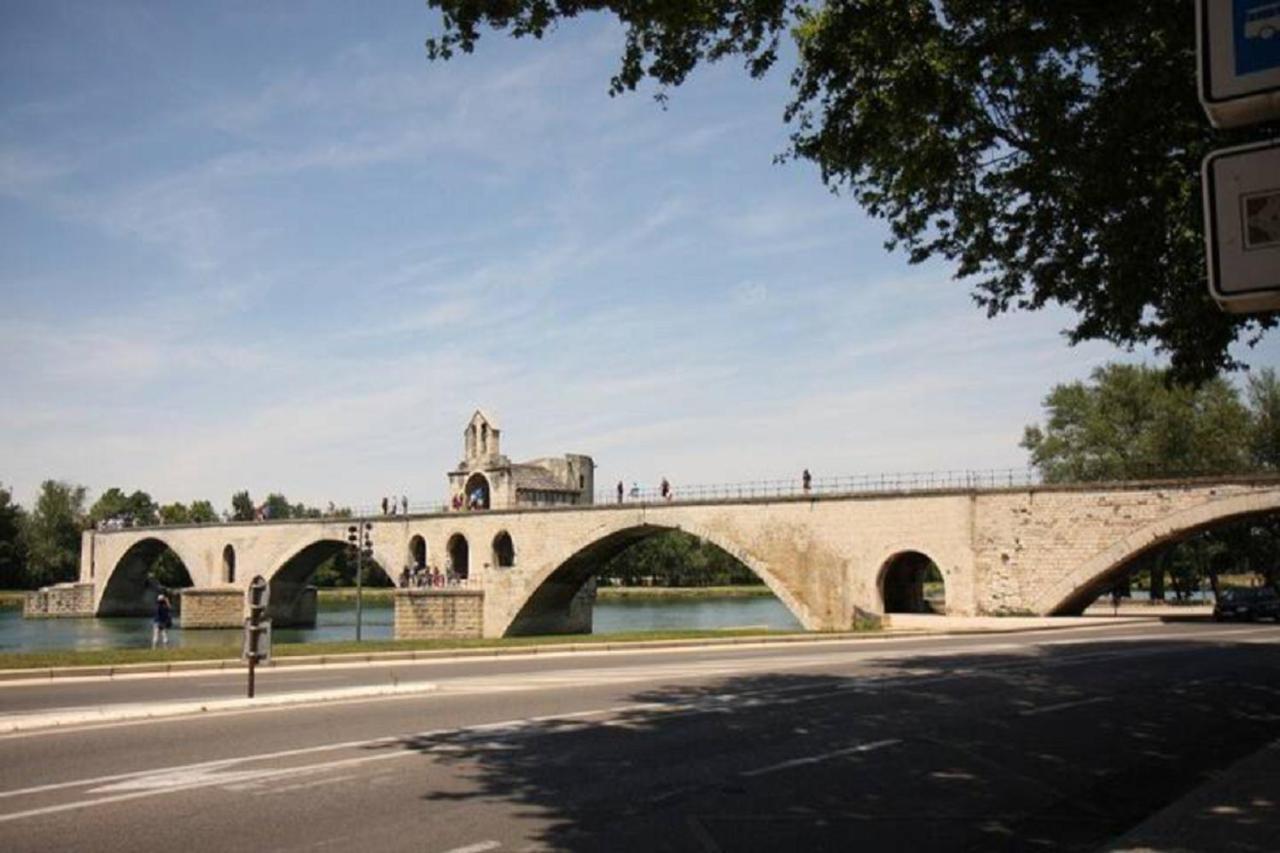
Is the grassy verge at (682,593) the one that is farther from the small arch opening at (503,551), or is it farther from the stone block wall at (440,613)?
the stone block wall at (440,613)

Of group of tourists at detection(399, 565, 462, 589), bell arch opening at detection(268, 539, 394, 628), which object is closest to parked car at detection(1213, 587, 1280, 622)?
group of tourists at detection(399, 565, 462, 589)

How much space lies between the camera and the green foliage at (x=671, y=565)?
118750 millimetres

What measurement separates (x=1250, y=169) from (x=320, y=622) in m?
80.1

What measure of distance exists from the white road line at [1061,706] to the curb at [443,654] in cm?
1196

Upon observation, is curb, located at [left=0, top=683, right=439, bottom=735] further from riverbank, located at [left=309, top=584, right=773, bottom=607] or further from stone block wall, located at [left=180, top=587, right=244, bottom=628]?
riverbank, located at [left=309, top=584, right=773, bottom=607]

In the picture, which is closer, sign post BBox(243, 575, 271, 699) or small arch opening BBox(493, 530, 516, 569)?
sign post BBox(243, 575, 271, 699)

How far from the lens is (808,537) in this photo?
43.7 meters

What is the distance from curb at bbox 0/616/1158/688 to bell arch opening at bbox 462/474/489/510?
41.6 metres

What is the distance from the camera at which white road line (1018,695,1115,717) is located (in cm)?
1180

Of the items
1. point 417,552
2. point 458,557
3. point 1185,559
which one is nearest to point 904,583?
point 458,557

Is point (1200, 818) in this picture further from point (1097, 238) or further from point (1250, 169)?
point (1097, 238)

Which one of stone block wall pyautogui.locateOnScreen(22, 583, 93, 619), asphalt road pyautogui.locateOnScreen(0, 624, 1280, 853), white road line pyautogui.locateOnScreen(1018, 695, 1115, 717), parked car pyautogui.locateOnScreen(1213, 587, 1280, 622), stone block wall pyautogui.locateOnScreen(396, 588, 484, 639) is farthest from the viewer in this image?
stone block wall pyautogui.locateOnScreen(22, 583, 93, 619)

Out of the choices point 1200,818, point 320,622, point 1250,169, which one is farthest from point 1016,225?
point 320,622

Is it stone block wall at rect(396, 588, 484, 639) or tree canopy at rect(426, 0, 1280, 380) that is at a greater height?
tree canopy at rect(426, 0, 1280, 380)
